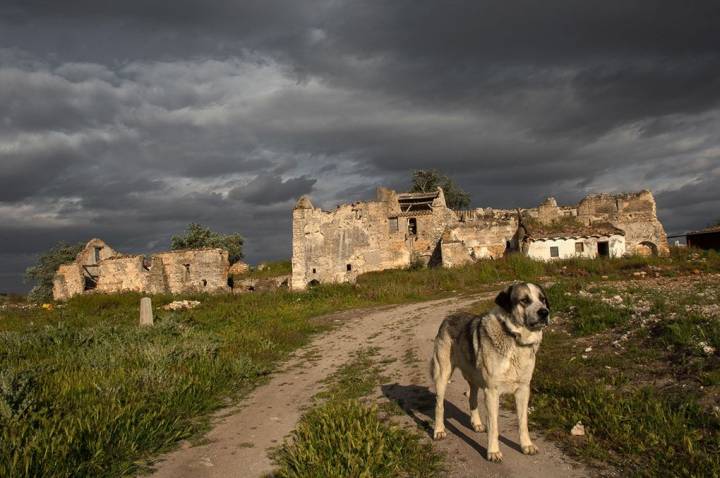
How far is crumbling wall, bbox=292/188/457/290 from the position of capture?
37.3 metres

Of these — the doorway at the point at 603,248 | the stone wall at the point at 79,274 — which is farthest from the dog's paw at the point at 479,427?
the stone wall at the point at 79,274

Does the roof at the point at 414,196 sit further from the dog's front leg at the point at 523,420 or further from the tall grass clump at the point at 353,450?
the dog's front leg at the point at 523,420

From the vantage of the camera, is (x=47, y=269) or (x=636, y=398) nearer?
(x=636, y=398)

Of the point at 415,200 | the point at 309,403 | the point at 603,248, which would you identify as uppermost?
the point at 415,200

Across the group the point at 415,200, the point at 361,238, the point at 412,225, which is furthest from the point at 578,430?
the point at 415,200

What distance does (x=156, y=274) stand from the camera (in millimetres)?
37875

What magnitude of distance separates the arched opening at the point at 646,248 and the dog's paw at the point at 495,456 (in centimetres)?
3369

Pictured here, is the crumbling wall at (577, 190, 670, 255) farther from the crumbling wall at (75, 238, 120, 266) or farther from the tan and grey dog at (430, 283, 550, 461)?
the crumbling wall at (75, 238, 120, 266)

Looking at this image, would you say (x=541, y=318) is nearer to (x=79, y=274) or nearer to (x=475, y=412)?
(x=475, y=412)

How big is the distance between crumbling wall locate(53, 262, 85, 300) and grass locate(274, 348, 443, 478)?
39.8 meters

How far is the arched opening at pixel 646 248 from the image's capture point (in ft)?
108

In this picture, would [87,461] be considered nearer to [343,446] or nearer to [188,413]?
[188,413]

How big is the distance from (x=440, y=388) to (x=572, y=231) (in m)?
29.2

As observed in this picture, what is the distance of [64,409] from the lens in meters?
6.34
